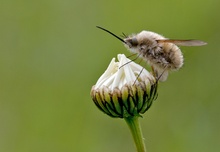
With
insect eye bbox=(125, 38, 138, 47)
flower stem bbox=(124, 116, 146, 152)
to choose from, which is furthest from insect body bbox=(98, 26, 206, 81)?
flower stem bbox=(124, 116, 146, 152)

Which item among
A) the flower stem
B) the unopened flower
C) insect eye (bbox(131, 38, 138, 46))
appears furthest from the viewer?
insect eye (bbox(131, 38, 138, 46))

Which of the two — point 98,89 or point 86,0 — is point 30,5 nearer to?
point 86,0

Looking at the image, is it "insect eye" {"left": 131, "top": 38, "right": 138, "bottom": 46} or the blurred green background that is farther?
the blurred green background

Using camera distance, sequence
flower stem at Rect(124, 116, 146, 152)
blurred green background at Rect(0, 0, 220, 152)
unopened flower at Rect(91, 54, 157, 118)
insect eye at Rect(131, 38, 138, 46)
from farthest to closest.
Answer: blurred green background at Rect(0, 0, 220, 152)
insect eye at Rect(131, 38, 138, 46)
unopened flower at Rect(91, 54, 157, 118)
flower stem at Rect(124, 116, 146, 152)

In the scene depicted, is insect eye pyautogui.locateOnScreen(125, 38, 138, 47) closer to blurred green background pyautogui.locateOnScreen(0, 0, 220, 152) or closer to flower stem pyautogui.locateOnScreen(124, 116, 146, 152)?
flower stem pyautogui.locateOnScreen(124, 116, 146, 152)

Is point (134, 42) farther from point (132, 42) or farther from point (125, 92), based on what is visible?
point (125, 92)

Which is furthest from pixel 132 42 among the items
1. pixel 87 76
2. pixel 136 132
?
pixel 87 76

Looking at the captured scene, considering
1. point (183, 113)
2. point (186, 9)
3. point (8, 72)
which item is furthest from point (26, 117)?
point (186, 9)
